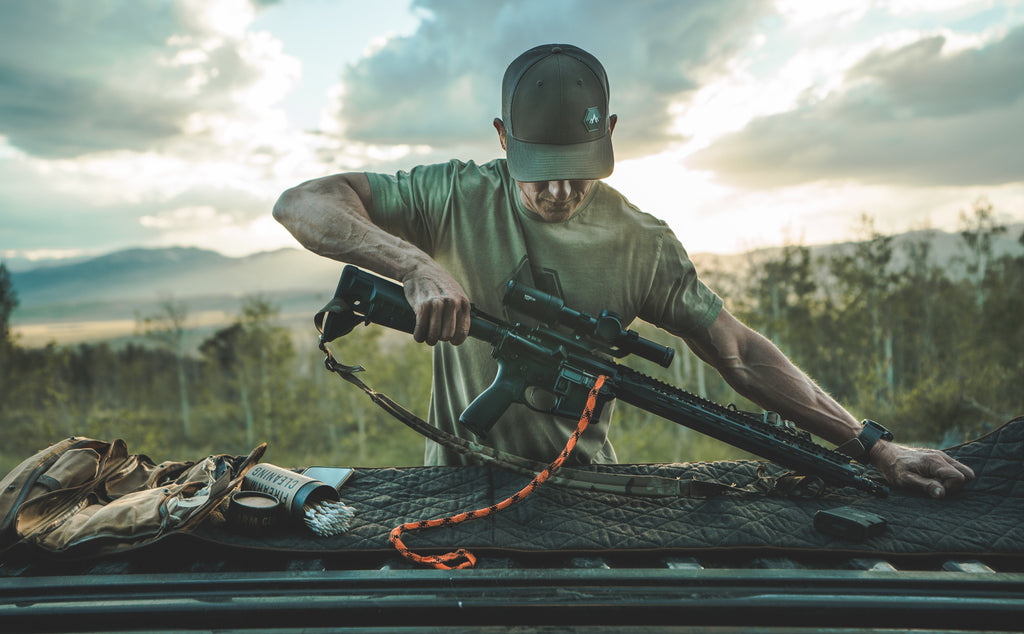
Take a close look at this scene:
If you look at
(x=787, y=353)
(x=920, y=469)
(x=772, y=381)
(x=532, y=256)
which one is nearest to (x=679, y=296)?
(x=772, y=381)

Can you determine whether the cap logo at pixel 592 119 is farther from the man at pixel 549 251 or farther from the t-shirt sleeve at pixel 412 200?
the t-shirt sleeve at pixel 412 200

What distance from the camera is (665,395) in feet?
7.82

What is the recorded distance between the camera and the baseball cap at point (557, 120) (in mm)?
2436

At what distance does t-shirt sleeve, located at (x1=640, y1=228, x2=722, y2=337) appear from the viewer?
108 inches

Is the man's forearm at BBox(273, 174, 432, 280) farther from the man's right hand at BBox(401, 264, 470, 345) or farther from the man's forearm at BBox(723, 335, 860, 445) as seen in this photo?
the man's forearm at BBox(723, 335, 860, 445)

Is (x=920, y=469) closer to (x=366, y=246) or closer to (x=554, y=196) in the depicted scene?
(x=554, y=196)

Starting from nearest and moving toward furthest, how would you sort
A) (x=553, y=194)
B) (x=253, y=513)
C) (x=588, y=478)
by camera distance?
(x=253, y=513) < (x=588, y=478) < (x=553, y=194)

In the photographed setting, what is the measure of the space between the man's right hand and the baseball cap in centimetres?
57

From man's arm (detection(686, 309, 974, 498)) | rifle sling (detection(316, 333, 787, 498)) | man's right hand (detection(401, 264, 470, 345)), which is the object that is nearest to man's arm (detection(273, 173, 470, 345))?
man's right hand (detection(401, 264, 470, 345))

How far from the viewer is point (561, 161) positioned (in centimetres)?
244

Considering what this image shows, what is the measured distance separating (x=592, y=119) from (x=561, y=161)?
0.66ft

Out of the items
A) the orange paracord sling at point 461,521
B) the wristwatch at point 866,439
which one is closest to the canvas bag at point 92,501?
the orange paracord sling at point 461,521

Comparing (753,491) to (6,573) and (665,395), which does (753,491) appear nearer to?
(665,395)

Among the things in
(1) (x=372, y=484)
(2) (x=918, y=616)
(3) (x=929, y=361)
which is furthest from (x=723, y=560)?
(3) (x=929, y=361)
